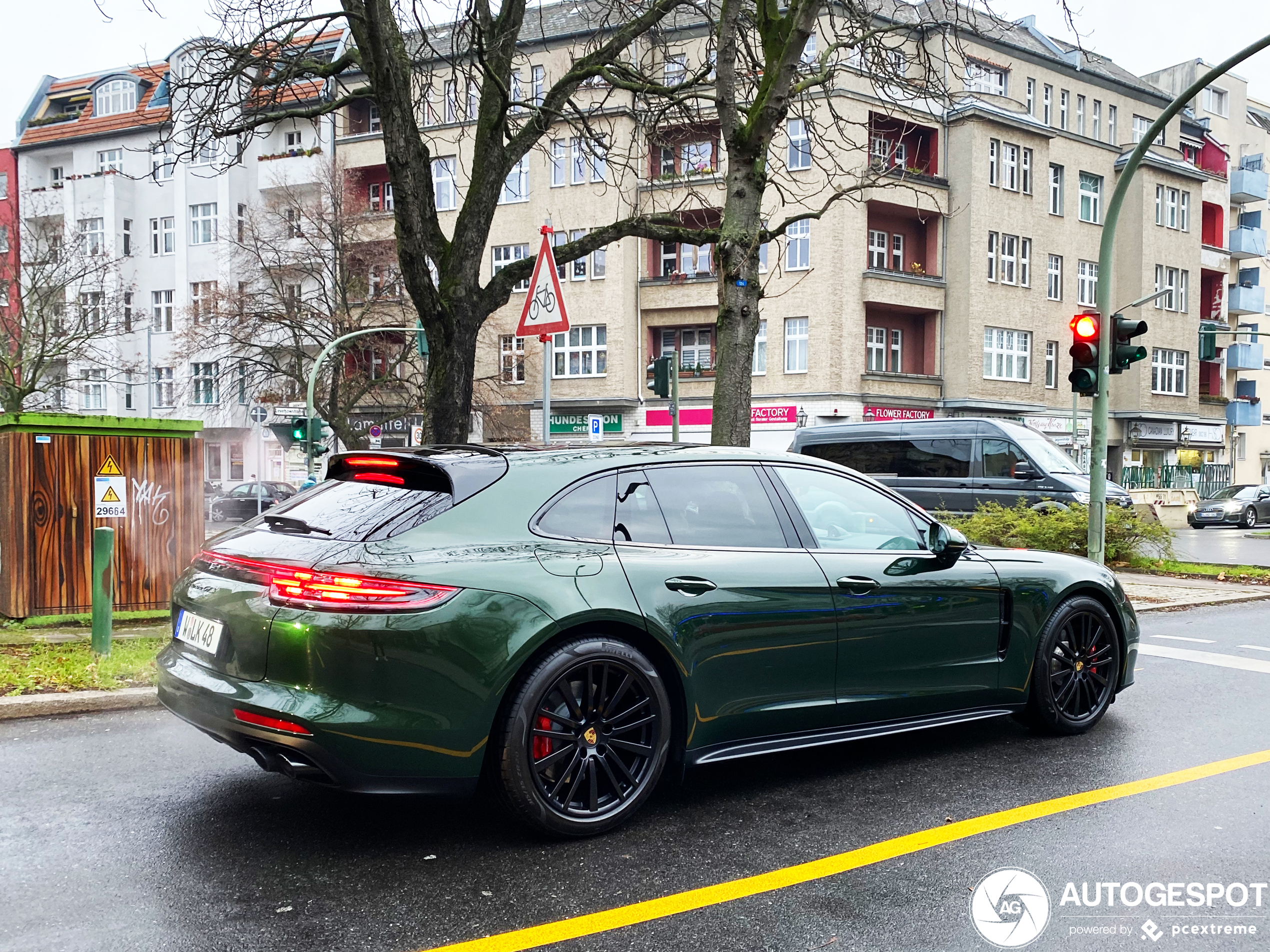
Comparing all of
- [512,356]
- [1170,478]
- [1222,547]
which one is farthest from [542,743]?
[1170,478]

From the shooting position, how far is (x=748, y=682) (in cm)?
441

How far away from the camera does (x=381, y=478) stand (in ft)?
14.1

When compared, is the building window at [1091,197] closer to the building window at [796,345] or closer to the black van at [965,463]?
the building window at [796,345]

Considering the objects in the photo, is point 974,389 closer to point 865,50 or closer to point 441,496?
point 865,50

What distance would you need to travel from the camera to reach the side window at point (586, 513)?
13.7 ft

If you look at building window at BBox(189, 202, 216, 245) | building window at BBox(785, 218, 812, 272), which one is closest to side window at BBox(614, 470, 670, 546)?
building window at BBox(785, 218, 812, 272)

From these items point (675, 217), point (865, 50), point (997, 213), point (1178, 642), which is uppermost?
point (997, 213)

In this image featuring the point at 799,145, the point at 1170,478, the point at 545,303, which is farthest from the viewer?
the point at 1170,478

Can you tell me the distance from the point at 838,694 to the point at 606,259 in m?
33.3

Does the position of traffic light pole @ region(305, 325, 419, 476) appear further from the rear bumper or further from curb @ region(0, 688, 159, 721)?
the rear bumper

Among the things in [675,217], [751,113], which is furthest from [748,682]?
[675,217]

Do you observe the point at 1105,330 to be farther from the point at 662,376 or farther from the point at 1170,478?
the point at 1170,478

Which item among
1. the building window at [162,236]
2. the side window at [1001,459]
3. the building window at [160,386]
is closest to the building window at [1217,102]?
the side window at [1001,459]

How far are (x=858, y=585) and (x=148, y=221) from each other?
49.6 metres
